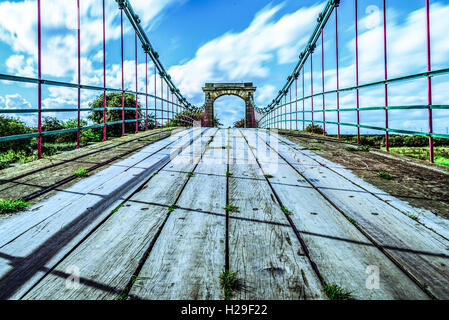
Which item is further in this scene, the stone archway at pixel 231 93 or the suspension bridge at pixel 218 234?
the stone archway at pixel 231 93

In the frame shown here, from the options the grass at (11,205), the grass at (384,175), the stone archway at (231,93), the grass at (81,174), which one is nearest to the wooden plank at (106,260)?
the grass at (11,205)

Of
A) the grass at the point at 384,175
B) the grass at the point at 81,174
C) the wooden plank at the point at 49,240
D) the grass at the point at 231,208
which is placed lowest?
the wooden plank at the point at 49,240

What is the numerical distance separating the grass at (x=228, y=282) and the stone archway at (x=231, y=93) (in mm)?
27032

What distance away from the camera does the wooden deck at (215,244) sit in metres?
1.04

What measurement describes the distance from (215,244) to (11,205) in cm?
161

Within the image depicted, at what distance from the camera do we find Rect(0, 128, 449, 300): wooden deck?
104 centimetres

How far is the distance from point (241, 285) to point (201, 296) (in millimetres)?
173

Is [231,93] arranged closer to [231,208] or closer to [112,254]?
[231,208]

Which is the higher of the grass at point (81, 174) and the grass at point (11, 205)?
the grass at point (81, 174)

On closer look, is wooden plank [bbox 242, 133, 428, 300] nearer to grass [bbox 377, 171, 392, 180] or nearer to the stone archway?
grass [bbox 377, 171, 392, 180]

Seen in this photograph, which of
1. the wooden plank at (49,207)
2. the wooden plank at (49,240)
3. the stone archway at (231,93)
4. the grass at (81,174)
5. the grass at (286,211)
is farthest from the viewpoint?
the stone archway at (231,93)

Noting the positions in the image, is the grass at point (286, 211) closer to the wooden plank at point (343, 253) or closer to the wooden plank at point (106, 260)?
the wooden plank at point (343, 253)
